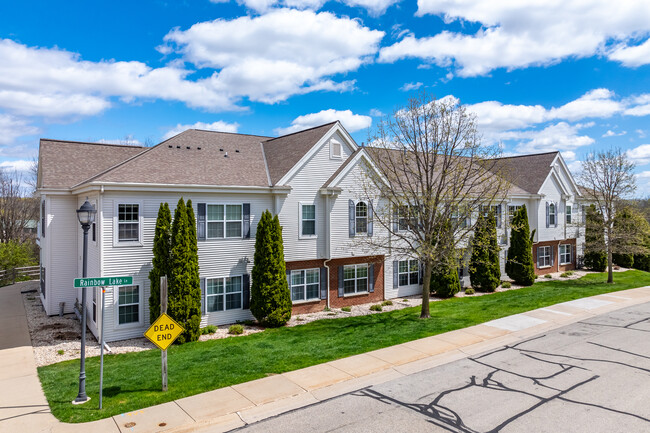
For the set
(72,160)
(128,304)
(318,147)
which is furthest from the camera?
(72,160)

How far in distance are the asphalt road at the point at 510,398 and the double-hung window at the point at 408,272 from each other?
1070 cm

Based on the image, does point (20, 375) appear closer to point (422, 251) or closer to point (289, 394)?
point (289, 394)

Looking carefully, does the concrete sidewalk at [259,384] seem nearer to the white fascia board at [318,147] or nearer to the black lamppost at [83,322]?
the black lamppost at [83,322]

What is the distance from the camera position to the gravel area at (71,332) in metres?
15.1

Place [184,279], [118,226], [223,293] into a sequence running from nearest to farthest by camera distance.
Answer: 1. [184,279]
2. [118,226]
3. [223,293]

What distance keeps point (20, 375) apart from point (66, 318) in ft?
26.1

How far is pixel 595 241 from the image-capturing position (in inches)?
1176

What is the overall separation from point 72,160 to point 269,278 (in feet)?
38.8

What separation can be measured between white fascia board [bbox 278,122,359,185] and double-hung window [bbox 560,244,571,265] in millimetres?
22439

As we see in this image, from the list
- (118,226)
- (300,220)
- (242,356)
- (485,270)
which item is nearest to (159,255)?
(118,226)

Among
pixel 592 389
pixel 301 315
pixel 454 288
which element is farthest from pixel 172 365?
pixel 454 288

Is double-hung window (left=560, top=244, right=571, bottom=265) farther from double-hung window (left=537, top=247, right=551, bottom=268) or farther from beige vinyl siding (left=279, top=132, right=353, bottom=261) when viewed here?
beige vinyl siding (left=279, top=132, right=353, bottom=261)

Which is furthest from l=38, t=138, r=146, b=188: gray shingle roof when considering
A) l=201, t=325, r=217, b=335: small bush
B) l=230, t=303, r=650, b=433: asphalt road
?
l=230, t=303, r=650, b=433: asphalt road

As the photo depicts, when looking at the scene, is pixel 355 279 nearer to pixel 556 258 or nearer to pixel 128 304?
pixel 128 304
